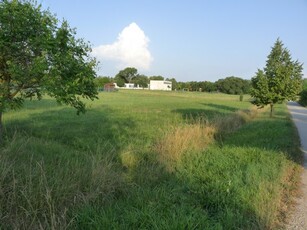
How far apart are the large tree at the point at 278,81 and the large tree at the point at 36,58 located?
1920 cm

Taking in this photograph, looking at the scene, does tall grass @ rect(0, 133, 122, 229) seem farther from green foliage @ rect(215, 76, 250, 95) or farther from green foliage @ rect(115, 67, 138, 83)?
green foliage @ rect(115, 67, 138, 83)

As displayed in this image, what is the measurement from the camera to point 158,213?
4.59 m

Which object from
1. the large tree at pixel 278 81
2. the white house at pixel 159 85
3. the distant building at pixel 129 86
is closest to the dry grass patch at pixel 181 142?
the large tree at pixel 278 81

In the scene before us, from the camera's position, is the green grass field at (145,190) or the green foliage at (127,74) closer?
the green grass field at (145,190)

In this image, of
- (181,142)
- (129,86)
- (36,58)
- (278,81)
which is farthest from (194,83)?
(36,58)

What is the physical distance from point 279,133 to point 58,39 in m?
10.3

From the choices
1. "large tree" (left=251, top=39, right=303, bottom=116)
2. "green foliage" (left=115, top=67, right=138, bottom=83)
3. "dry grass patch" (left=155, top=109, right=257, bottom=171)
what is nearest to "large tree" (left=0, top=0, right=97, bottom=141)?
"dry grass patch" (left=155, top=109, right=257, bottom=171)

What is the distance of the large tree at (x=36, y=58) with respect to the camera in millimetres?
6156

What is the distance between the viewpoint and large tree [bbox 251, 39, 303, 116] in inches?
925

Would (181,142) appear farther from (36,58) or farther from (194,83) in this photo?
(194,83)

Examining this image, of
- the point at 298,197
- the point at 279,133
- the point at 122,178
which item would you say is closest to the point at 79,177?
the point at 122,178

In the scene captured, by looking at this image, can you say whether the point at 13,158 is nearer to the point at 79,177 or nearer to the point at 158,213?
the point at 79,177

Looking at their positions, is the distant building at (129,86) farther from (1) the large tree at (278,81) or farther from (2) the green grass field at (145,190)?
(2) the green grass field at (145,190)

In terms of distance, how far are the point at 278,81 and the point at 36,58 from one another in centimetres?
2056
